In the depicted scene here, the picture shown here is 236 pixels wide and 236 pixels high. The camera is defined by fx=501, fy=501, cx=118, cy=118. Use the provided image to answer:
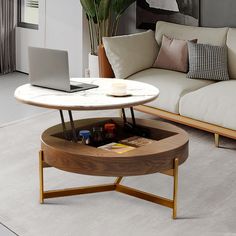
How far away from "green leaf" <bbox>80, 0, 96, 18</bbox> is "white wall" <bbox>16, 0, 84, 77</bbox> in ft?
0.98

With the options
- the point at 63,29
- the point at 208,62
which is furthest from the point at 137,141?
the point at 63,29

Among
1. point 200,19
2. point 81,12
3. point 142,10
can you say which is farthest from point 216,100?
point 81,12

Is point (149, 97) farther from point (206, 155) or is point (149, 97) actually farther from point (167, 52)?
point (167, 52)

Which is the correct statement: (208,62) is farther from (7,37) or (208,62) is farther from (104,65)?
(7,37)

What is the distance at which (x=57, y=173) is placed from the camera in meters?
3.05

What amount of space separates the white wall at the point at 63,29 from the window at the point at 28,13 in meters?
0.18

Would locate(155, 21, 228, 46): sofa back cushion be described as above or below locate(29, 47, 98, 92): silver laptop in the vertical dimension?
above

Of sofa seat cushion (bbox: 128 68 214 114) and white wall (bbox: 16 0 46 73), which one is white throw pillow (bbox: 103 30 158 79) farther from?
white wall (bbox: 16 0 46 73)

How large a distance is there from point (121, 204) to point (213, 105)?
1.15 m

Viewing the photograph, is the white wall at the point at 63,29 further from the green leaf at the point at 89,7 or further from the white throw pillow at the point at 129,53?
the white throw pillow at the point at 129,53

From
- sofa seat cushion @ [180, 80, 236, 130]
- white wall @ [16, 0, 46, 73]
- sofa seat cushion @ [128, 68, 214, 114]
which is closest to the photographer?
sofa seat cushion @ [180, 80, 236, 130]

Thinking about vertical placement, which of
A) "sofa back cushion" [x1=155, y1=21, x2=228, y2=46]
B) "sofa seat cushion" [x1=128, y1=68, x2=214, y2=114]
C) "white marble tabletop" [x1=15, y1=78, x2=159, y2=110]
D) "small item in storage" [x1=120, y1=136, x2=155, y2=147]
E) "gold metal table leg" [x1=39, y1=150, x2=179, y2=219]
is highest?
"sofa back cushion" [x1=155, y1=21, x2=228, y2=46]

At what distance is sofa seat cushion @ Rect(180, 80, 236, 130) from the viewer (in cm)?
336

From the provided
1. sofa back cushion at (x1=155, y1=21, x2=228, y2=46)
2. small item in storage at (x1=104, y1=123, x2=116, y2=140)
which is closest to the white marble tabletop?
small item in storage at (x1=104, y1=123, x2=116, y2=140)
